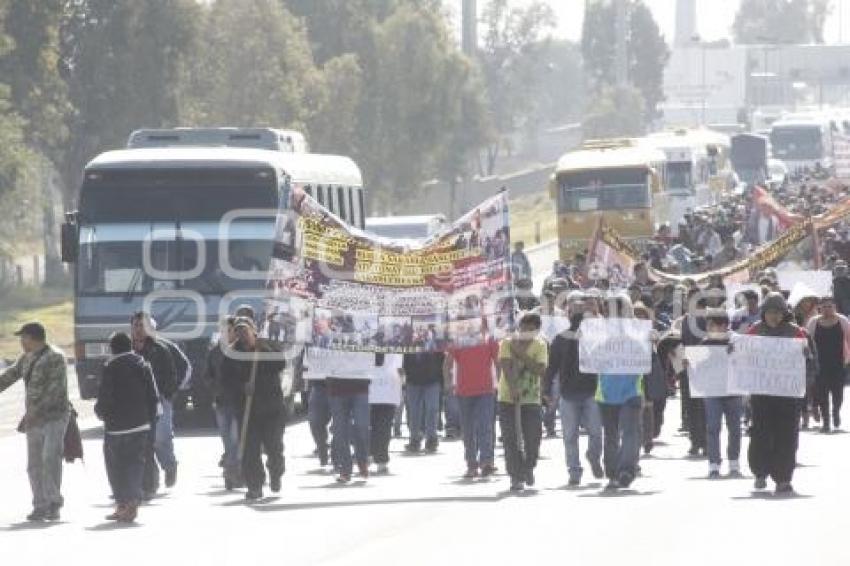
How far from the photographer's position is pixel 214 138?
114 ft

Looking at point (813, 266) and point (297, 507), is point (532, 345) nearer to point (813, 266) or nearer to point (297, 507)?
point (297, 507)

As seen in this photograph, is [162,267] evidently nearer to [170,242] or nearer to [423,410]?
[170,242]

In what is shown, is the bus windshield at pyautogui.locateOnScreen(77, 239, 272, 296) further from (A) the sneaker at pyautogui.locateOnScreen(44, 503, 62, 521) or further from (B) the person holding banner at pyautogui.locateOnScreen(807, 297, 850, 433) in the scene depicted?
(A) the sneaker at pyautogui.locateOnScreen(44, 503, 62, 521)

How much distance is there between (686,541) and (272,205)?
15235 mm

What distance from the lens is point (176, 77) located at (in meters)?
67.8

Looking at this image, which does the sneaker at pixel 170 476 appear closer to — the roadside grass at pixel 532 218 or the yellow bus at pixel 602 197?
the yellow bus at pixel 602 197

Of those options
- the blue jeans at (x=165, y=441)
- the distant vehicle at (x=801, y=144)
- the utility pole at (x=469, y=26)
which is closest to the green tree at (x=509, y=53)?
the distant vehicle at (x=801, y=144)

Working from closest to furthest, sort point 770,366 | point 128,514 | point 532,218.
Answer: point 128,514, point 770,366, point 532,218

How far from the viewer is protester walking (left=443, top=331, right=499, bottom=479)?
72.6ft

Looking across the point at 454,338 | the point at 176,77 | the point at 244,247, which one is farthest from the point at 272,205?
the point at 176,77

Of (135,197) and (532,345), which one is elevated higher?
(135,197)

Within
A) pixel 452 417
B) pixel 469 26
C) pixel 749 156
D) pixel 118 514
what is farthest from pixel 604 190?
pixel 749 156

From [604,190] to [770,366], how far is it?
3745cm

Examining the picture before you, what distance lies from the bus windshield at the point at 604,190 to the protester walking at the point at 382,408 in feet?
109
